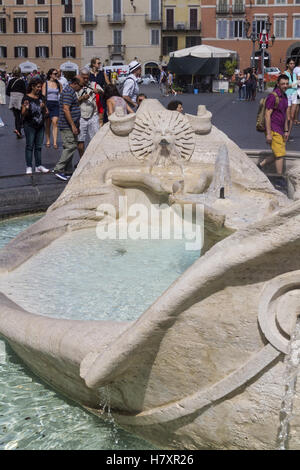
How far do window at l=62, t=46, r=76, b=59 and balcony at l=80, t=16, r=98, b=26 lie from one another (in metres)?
2.09

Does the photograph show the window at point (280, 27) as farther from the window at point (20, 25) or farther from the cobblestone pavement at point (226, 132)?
the cobblestone pavement at point (226, 132)

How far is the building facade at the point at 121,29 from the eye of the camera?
55.6 metres

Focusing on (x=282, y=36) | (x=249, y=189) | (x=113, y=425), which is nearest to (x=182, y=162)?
(x=249, y=189)

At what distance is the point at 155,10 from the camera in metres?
55.6

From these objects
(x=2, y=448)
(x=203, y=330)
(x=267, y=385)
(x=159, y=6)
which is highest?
(x=159, y=6)

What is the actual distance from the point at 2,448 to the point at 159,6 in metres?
56.2

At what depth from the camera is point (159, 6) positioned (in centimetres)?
5569

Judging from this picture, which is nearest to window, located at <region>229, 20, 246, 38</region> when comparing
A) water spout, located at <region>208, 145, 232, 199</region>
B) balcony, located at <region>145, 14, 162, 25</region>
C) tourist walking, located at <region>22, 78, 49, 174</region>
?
balcony, located at <region>145, 14, 162, 25</region>

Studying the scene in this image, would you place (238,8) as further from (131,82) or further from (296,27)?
(131,82)

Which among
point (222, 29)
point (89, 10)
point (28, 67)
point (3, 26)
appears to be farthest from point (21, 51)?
point (222, 29)

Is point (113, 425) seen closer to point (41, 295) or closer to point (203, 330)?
point (203, 330)

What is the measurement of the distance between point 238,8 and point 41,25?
15701mm

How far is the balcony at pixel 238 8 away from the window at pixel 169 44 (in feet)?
18.5

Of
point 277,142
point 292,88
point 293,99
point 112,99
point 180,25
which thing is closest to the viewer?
point 277,142
